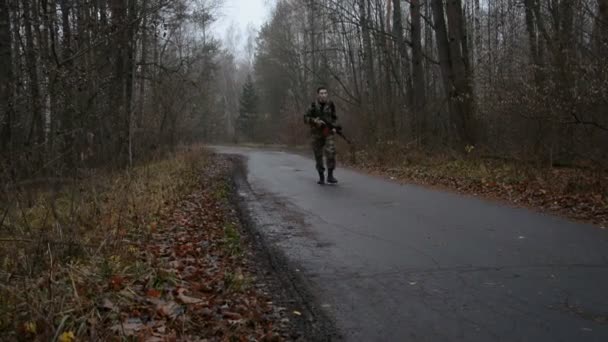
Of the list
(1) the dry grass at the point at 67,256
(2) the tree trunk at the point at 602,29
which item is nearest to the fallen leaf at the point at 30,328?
(1) the dry grass at the point at 67,256

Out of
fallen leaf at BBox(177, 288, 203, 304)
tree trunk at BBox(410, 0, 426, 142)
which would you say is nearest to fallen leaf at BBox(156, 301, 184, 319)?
fallen leaf at BBox(177, 288, 203, 304)

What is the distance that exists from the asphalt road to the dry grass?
1727 millimetres

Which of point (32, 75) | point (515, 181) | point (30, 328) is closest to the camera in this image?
point (30, 328)

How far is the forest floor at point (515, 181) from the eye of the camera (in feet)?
28.2

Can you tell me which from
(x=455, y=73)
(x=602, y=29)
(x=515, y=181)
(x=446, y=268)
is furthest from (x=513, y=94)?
(x=446, y=268)

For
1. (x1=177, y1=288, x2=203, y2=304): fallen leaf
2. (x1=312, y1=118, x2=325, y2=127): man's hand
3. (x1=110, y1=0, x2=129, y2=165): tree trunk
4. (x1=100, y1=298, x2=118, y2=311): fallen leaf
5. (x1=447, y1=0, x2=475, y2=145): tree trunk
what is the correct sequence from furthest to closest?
(x1=447, y1=0, x2=475, y2=145): tree trunk
(x1=110, y1=0, x2=129, y2=165): tree trunk
(x1=312, y1=118, x2=325, y2=127): man's hand
(x1=177, y1=288, x2=203, y2=304): fallen leaf
(x1=100, y1=298, x2=118, y2=311): fallen leaf

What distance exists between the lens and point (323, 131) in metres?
12.5

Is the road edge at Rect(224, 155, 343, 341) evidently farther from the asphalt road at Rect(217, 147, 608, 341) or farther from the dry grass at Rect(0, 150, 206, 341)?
the dry grass at Rect(0, 150, 206, 341)

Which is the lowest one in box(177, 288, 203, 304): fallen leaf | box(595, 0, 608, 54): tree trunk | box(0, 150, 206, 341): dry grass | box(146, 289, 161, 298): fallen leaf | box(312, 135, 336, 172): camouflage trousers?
box(177, 288, 203, 304): fallen leaf

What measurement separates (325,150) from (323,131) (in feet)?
1.40

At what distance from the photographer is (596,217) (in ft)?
25.2

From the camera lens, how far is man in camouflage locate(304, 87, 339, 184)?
12.4m

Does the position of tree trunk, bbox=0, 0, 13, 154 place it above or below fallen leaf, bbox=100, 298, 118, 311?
above

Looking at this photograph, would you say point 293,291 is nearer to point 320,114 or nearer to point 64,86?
point 64,86
